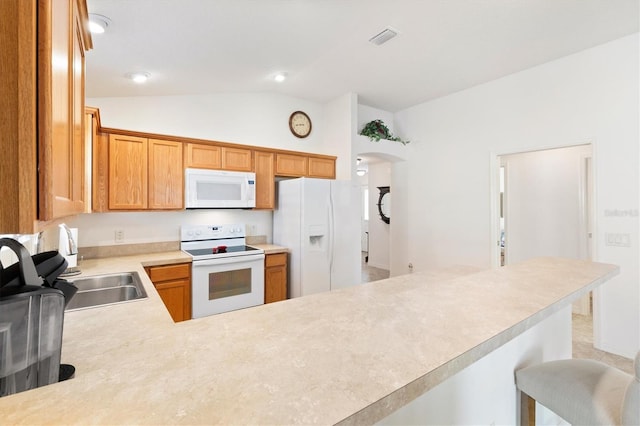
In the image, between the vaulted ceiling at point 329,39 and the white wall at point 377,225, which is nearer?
the vaulted ceiling at point 329,39

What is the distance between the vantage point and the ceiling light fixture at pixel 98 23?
1.85 m

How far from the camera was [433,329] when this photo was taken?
809mm

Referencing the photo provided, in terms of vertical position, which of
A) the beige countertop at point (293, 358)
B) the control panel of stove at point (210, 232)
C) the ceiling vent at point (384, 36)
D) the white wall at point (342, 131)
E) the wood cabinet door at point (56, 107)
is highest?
the ceiling vent at point (384, 36)

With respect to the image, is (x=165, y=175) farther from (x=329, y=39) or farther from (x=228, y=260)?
(x=329, y=39)

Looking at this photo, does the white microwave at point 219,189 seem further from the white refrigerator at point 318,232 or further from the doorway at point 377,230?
the doorway at point 377,230

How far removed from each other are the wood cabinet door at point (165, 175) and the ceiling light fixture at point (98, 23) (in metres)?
1.16

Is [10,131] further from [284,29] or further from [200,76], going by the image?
[200,76]

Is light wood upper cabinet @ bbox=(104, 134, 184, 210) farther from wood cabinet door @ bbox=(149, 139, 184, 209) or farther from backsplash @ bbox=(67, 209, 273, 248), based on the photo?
backsplash @ bbox=(67, 209, 273, 248)

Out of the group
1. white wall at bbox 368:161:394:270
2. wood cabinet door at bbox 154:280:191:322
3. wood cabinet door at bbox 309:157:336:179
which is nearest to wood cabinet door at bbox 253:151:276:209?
wood cabinet door at bbox 309:157:336:179

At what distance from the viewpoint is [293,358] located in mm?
658

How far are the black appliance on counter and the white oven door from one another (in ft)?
7.50

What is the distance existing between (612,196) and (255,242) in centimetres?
381

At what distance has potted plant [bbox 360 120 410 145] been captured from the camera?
Result: 172 inches

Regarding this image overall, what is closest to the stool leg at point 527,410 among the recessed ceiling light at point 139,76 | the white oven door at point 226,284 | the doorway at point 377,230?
the white oven door at point 226,284
